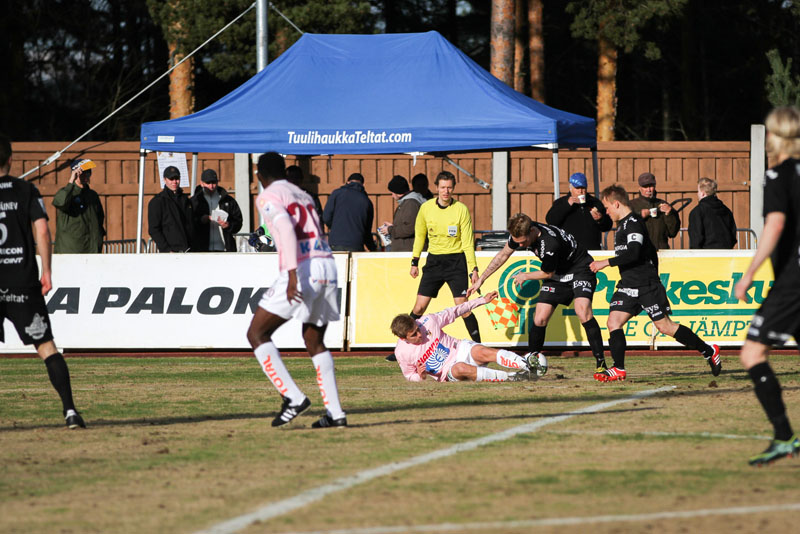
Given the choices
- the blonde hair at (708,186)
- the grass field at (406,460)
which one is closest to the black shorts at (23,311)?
the grass field at (406,460)

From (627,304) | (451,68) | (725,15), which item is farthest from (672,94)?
(627,304)

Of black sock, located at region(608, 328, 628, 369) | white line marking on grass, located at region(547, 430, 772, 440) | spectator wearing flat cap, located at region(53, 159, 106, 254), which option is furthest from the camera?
spectator wearing flat cap, located at region(53, 159, 106, 254)

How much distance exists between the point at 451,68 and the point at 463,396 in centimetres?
779

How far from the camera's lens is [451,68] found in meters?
17.0

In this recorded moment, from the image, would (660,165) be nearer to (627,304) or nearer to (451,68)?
(451,68)

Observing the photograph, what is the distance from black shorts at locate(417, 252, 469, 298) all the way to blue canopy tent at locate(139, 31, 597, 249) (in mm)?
2252

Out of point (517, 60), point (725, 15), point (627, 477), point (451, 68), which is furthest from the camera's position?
point (725, 15)

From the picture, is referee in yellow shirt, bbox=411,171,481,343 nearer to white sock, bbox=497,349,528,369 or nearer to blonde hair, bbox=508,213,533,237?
blonde hair, bbox=508,213,533,237

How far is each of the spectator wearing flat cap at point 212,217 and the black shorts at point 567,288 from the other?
5.71m

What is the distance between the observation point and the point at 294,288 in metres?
7.73

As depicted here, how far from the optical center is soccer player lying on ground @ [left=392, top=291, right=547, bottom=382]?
11.0 m

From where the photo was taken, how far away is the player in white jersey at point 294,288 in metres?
7.81

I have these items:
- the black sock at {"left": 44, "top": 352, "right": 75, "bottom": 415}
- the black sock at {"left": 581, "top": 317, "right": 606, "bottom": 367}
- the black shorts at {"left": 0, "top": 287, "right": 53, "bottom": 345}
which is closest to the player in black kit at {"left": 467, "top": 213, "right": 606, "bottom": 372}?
the black sock at {"left": 581, "top": 317, "right": 606, "bottom": 367}

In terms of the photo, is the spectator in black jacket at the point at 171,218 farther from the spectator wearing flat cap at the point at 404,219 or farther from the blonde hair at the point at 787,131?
the blonde hair at the point at 787,131
